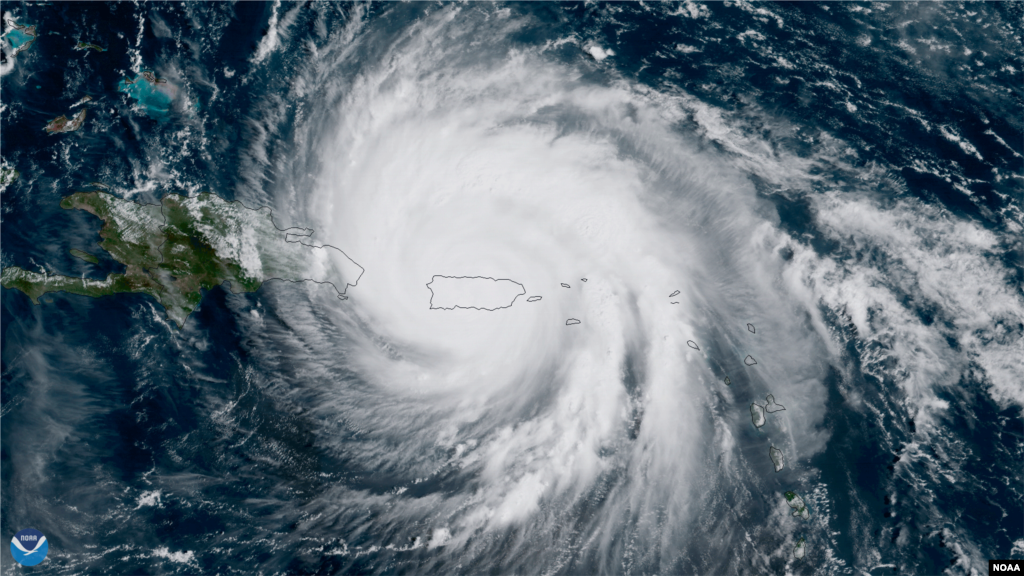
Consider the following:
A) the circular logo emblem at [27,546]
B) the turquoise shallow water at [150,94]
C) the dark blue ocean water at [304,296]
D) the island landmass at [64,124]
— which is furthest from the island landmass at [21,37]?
the circular logo emblem at [27,546]

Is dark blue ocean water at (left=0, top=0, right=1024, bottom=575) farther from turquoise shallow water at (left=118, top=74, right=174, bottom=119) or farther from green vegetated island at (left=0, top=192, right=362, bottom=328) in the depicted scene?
green vegetated island at (left=0, top=192, right=362, bottom=328)

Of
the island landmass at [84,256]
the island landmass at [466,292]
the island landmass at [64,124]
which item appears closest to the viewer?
the island landmass at [84,256]

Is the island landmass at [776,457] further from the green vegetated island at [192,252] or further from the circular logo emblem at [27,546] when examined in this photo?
the circular logo emblem at [27,546]

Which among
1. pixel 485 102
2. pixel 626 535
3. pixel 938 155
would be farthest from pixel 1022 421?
pixel 485 102

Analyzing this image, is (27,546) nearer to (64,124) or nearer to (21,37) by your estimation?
(64,124)

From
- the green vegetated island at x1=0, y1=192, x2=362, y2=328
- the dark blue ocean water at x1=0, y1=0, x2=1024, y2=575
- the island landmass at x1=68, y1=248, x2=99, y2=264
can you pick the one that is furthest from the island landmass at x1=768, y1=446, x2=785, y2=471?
the island landmass at x1=68, y1=248, x2=99, y2=264

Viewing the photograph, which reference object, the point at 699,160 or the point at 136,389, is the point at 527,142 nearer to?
the point at 699,160
